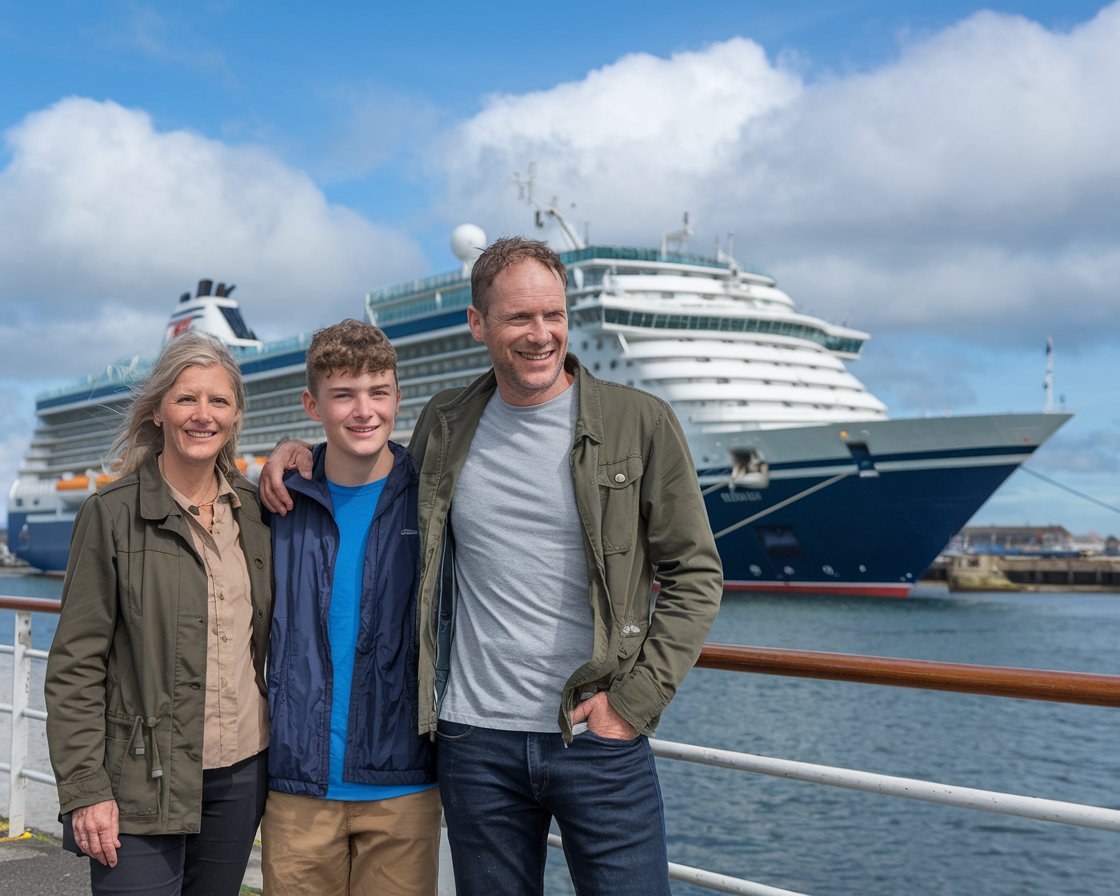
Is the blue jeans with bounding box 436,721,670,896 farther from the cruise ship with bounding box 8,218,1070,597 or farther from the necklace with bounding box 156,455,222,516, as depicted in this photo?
the cruise ship with bounding box 8,218,1070,597

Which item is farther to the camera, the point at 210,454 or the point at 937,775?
the point at 937,775

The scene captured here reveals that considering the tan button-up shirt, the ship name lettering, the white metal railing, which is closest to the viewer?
the tan button-up shirt

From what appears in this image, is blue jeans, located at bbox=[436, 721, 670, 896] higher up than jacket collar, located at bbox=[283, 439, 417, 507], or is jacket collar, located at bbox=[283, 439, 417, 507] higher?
jacket collar, located at bbox=[283, 439, 417, 507]

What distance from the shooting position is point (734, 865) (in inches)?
302

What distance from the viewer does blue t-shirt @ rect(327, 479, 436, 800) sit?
200cm

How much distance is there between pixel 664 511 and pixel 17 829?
116 inches

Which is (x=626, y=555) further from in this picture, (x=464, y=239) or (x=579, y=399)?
(x=464, y=239)

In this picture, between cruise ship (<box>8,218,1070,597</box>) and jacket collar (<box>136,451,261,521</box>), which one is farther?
cruise ship (<box>8,218,1070,597</box>)

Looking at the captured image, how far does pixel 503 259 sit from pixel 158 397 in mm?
712

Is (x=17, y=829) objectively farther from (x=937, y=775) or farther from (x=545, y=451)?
Result: (x=937, y=775)

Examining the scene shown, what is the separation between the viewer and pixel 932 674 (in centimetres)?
199

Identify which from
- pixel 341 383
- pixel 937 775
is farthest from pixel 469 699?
pixel 937 775

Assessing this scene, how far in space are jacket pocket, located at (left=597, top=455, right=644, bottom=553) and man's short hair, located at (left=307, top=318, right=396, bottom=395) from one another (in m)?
0.48

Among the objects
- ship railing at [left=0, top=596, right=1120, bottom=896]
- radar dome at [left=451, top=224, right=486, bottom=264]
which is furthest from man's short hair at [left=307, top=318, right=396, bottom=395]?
radar dome at [left=451, top=224, right=486, bottom=264]
